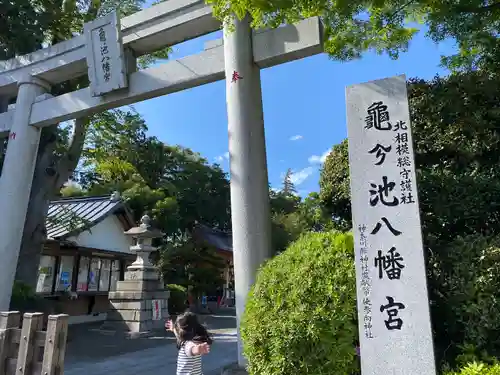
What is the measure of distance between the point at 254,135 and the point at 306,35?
164 cm

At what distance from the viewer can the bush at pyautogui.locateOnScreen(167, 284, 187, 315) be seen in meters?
16.5

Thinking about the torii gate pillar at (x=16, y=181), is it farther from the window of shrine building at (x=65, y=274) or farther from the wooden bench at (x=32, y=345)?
the window of shrine building at (x=65, y=274)

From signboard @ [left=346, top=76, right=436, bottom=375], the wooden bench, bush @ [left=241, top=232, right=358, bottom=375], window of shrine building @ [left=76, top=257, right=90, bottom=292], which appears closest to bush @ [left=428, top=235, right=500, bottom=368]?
signboard @ [left=346, top=76, right=436, bottom=375]

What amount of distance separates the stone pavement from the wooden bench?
3.05 meters

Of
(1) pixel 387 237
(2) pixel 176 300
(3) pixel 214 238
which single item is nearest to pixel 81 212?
(2) pixel 176 300

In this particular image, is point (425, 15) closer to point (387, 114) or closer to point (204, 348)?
point (387, 114)

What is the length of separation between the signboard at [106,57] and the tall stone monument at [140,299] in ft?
22.0

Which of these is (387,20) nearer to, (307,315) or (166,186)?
(307,315)

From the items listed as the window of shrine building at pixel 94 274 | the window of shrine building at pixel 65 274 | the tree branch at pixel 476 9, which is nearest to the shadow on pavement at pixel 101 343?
the window of shrine building at pixel 65 274

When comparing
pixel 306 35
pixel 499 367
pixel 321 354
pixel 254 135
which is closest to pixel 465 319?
pixel 499 367

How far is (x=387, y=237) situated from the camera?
3615mm

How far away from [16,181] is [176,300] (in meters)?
10.1

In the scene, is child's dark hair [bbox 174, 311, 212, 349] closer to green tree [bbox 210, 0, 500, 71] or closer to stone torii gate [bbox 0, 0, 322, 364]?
stone torii gate [bbox 0, 0, 322, 364]

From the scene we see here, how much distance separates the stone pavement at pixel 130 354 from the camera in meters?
7.48
